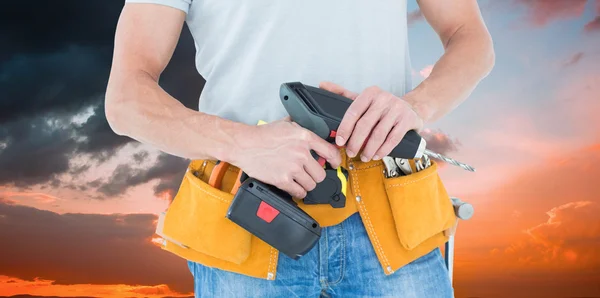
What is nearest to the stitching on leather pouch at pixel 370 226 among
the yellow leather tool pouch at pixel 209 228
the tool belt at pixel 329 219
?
the tool belt at pixel 329 219

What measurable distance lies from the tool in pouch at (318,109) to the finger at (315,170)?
8 cm

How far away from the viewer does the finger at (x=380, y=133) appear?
1379 mm

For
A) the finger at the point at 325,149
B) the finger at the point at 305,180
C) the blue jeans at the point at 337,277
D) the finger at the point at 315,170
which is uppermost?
the finger at the point at 325,149

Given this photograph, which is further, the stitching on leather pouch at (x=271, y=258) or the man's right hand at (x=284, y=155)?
the stitching on leather pouch at (x=271, y=258)

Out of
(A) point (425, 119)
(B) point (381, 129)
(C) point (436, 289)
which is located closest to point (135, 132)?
(B) point (381, 129)

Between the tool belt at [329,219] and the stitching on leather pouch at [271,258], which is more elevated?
the tool belt at [329,219]

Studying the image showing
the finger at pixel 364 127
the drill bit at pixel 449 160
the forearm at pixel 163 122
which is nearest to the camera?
the finger at pixel 364 127

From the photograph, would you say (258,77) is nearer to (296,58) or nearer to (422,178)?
(296,58)

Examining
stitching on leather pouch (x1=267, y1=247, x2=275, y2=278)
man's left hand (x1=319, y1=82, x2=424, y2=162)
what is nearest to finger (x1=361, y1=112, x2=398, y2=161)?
man's left hand (x1=319, y1=82, x2=424, y2=162)

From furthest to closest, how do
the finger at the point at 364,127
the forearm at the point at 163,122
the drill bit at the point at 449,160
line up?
the drill bit at the point at 449,160, the forearm at the point at 163,122, the finger at the point at 364,127

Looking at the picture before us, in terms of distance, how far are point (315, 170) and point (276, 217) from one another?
175mm

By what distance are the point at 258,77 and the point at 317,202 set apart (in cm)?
46

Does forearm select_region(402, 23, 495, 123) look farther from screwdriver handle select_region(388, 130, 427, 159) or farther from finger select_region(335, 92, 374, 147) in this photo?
finger select_region(335, 92, 374, 147)

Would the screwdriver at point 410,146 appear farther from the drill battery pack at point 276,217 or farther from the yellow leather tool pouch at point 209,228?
the yellow leather tool pouch at point 209,228
